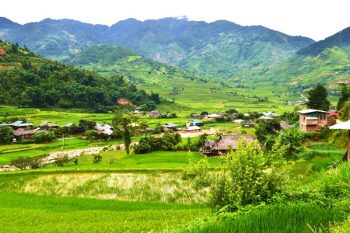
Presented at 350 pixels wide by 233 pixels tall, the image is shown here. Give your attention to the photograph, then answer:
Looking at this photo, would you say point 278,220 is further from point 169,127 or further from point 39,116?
point 39,116

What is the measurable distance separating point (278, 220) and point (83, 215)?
15.9 m

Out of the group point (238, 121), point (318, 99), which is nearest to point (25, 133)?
point (238, 121)

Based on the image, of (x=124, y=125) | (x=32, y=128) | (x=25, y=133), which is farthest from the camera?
(x=32, y=128)

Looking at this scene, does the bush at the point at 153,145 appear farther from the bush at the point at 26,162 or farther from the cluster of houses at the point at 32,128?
the cluster of houses at the point at 32,128

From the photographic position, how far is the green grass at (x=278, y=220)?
7.13 m

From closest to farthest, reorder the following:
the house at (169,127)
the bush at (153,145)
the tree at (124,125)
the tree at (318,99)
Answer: the bush at (153,145) < the tree at (124,125) < the tree at (318,99) < the house at (169,127)

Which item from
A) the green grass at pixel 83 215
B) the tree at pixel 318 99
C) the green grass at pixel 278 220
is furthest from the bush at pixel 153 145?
the green grass at pixel 278 220

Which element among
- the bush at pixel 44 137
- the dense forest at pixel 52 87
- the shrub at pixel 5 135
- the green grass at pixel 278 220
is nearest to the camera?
the green grass at pixel 278 220

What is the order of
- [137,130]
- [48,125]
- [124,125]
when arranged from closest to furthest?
[124,125] → [48,125] → [137,130]

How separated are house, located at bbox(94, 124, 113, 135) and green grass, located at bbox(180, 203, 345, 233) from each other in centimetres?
7915

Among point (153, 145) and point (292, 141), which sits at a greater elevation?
point (292, 141)

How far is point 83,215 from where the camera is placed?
70.7 ft

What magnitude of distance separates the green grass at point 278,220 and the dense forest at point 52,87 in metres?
117

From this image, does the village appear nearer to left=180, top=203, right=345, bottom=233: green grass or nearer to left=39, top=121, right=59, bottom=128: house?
left=39, top=121, right=59, bottom=128: house
